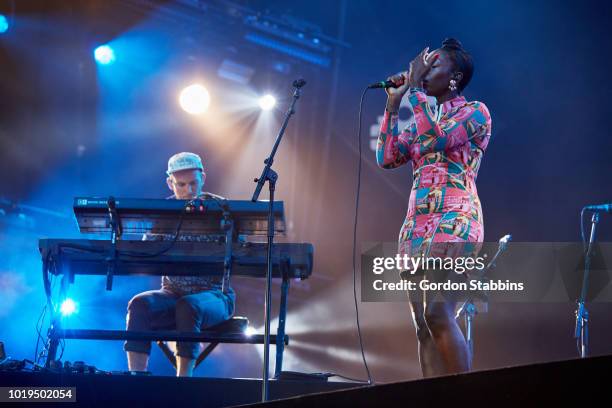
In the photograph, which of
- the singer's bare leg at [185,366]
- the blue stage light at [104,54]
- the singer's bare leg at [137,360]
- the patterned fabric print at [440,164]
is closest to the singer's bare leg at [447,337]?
the patterned fabric print at [440,164]

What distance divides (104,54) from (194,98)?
1.07m

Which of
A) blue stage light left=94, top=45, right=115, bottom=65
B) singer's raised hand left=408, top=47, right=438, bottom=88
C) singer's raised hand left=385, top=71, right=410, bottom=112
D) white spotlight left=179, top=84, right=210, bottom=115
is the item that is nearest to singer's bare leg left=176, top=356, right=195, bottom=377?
singer's raised hand left=385, top=71, right=410, bottom=112

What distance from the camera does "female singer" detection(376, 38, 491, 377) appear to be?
2.87 metres

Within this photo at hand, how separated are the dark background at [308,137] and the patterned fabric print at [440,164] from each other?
4177 millimetres

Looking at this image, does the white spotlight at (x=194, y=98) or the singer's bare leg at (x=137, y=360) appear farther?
the white spotlight at (x=194, y=98)

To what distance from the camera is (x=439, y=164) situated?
122 inches

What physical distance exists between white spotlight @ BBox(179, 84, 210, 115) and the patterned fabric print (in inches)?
206

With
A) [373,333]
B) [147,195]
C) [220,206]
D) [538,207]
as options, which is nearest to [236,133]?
[147,195]

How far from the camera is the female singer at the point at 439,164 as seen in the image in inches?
113

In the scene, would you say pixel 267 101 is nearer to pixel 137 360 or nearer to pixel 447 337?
pixel 137 360

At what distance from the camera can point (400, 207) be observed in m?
7.82

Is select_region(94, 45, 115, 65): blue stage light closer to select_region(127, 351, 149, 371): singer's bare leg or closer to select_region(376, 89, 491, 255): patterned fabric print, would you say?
select_region(127, 351, 149, 371): singer's bare leg

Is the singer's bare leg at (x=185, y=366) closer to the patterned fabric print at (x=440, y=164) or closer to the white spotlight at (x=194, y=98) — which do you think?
the patterned fabric print at (x=440, y=164)

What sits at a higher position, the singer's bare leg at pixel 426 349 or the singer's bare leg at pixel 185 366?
the singer's bare leg at pixel 426 349
